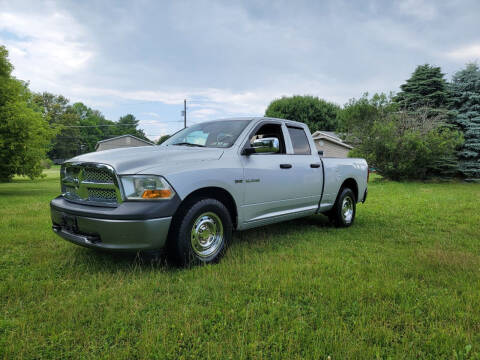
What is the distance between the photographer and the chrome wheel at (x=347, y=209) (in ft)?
20.3

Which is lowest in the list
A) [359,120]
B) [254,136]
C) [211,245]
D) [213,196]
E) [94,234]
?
[211,245]

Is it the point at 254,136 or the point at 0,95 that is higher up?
the point at 0,95

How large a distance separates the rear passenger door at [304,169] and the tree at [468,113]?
1792 centimetres

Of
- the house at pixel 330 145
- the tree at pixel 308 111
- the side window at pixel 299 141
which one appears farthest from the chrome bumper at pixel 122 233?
the tree at pixel 308 111

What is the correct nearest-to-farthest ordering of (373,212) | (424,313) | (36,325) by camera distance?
(36,325) < (424,313) < (373,212)

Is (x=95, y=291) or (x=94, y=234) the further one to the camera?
(x=94, y=234)

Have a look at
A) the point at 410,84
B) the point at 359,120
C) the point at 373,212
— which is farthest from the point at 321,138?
the point at 373,212

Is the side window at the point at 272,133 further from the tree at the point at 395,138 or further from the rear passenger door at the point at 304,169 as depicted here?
the tree at the point at 395,138

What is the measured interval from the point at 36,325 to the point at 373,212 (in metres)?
7.22

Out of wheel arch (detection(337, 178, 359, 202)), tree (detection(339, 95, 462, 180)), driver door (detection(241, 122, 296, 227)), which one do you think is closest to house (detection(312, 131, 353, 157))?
tree (detection(339, 95, 462, 180))

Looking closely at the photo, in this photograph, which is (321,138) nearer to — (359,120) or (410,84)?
(410,84)

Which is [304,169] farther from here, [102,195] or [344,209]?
[102,195]

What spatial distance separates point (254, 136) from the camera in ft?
15.8

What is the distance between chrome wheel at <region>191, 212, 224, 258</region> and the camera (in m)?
3.66
